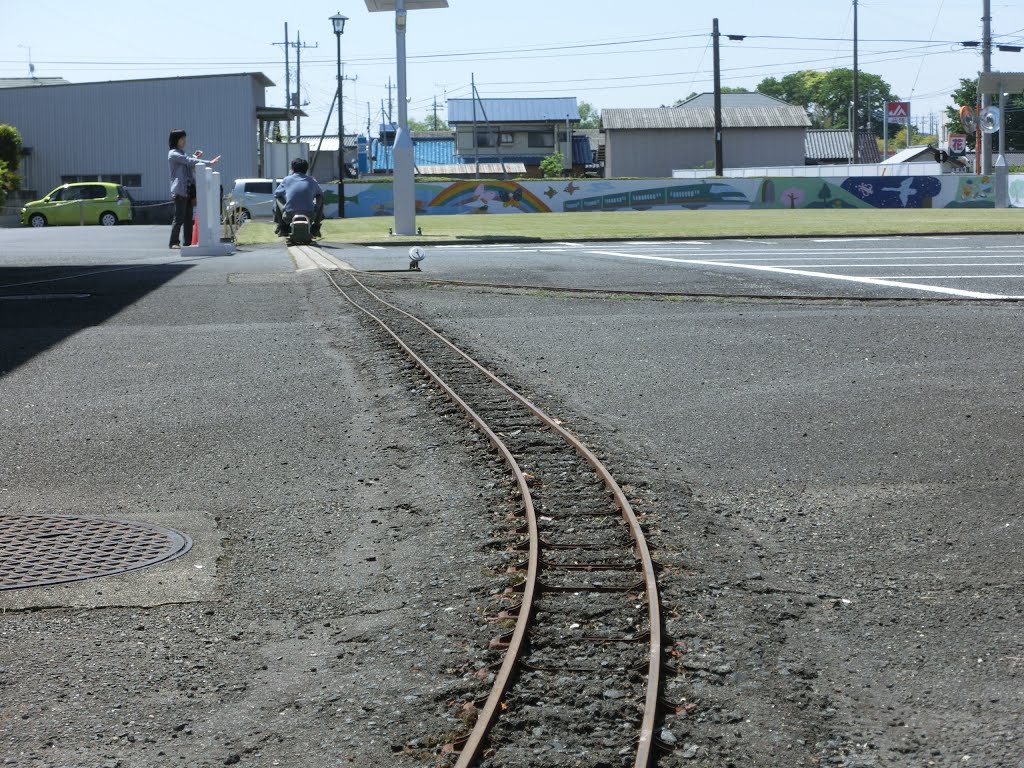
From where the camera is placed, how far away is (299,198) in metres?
23.4

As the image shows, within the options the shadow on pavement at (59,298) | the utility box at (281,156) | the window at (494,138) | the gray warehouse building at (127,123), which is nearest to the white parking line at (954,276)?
the shadow on pavement at (59,298)

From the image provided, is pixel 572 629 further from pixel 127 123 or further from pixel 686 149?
pixel 686 149

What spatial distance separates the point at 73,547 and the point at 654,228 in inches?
1071

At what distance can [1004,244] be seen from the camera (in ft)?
79.0

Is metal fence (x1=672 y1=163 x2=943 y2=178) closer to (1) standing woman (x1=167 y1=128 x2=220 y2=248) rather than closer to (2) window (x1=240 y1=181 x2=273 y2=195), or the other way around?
(2) window (x1=240 y1=181 x2=273 y2=195)

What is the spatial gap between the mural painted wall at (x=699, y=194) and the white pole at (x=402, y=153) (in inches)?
705

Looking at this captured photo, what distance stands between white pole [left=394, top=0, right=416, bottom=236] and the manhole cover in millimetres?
19857

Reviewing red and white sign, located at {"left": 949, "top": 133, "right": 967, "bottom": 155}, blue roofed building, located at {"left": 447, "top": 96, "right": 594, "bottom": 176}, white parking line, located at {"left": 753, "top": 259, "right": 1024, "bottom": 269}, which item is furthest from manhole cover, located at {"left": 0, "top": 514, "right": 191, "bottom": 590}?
blue roofed building, located at {"left": 447, "top": 96, "right": 594, "bottom": 176}

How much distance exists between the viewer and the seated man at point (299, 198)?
22750 millimetres

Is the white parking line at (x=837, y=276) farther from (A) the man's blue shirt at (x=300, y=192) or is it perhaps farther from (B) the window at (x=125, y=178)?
(B) the window at (x=125, y=178)

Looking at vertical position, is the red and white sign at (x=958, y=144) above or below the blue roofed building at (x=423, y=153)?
below

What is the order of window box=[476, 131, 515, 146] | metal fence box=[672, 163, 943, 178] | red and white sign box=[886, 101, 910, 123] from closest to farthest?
metal fence box=[672, 163, 943, 178], window box=[476, 131, 515, 146], red and white sign box=[886, 101, 910, 123]

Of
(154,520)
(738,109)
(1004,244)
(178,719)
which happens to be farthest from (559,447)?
(738,109)

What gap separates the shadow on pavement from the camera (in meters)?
11.6
